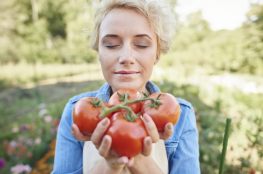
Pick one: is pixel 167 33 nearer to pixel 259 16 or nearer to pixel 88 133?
pixel 88 133

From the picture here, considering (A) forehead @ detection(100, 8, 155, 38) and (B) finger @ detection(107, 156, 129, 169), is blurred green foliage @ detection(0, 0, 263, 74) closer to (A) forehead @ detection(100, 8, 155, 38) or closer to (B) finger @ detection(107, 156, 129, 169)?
(A) forehead @ detection(100, 8, 155, 38)

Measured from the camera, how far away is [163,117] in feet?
3.17

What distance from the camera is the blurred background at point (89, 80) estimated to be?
3.29m

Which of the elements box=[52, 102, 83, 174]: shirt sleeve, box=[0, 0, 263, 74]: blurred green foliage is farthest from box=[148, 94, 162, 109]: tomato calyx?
box=[0, 0, 263, 74]: blurred green foliage

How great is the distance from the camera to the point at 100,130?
2.99ft

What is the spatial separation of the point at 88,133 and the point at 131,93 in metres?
0.20

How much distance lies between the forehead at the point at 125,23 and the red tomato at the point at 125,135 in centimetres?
52

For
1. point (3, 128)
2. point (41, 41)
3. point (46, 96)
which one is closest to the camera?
point (3, 128)

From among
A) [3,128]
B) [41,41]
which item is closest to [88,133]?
[3,128]

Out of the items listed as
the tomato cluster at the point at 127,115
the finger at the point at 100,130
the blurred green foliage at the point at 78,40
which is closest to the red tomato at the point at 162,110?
the tomato cluster at the point at 127,115

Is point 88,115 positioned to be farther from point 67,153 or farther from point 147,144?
point 67,153

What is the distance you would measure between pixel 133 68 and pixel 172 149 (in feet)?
1.64

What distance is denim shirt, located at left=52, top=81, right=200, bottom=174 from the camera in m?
1.48

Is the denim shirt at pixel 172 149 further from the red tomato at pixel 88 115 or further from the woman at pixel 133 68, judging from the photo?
the red tomato at pixel 88 115
